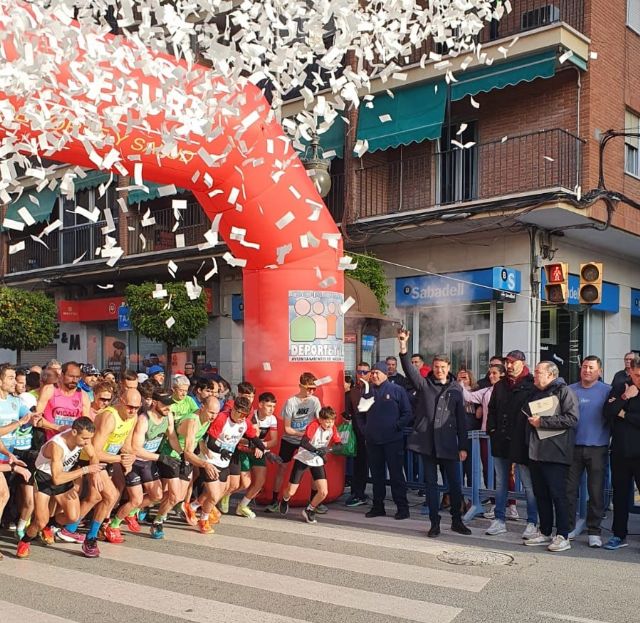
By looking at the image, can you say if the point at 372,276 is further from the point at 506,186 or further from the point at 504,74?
the point at 504,74

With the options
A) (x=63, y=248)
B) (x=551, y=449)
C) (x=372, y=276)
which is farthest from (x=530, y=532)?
(x=63, y=248)

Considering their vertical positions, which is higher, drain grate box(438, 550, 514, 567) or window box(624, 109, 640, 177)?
window box(624, 109, 640, 177)

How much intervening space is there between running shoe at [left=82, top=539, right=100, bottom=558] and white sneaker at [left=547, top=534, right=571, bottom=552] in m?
3.84

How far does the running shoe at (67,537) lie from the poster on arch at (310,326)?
2.94 metres

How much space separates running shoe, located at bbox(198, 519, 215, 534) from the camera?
297 inches

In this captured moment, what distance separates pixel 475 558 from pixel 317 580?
57.8 inches

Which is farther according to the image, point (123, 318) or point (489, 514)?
point (123, 318)

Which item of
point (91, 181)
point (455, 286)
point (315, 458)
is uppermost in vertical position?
point (91, 181)

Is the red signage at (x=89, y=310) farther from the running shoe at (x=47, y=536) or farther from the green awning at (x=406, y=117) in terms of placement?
the running shoe at (x=47, y=536)

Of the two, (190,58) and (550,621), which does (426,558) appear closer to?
(550,621)

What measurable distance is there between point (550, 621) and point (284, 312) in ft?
15.6

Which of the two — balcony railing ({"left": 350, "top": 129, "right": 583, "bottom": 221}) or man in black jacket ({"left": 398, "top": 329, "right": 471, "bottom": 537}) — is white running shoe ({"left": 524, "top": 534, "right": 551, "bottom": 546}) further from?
balcony railing ({"left": 350, "top": 129, "right": 583, "bottom": 221})

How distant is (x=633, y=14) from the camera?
16.6m

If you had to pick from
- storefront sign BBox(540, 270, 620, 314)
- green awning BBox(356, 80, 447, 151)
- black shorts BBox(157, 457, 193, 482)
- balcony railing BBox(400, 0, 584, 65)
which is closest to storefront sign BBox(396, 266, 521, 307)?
storefront sign BBox(540, 270, 620, 314)
